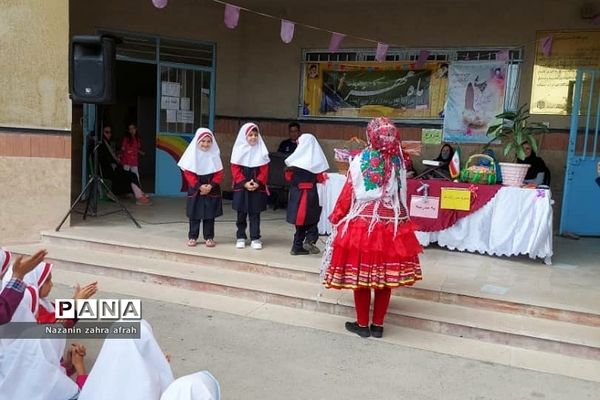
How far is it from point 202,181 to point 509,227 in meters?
3.20

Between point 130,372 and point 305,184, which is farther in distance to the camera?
point 305,184

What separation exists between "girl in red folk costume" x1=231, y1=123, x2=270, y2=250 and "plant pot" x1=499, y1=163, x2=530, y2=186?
249 cm

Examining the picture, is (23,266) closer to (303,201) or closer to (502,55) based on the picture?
(303,201)

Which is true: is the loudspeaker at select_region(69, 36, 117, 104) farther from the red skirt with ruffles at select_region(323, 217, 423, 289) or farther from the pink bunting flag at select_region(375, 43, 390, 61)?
the pink bunting flag at select_region(375, 43, 390, 61)

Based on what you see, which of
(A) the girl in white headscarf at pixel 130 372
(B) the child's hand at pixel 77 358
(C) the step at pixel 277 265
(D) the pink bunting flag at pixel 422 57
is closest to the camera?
(A) the girl in white headscarf at pixel 130 372

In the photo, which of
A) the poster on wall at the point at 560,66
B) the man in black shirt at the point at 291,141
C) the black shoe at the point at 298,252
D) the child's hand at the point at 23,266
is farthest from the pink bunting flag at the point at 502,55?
the child's hand at the point at 23,266

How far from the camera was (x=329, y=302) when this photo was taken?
4.64 metres

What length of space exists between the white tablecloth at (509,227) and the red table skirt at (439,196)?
0.06 m

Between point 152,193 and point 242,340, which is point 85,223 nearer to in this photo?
point 152,193

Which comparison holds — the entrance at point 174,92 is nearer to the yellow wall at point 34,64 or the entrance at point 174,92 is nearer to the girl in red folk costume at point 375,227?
the yellow wall at point 34,64

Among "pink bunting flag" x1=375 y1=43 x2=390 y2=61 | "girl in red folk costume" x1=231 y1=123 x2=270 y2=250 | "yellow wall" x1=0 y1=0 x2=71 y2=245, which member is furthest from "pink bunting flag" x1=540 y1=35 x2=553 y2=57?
"yellow wall" x1=0 y1=0 x2=71 y2=245

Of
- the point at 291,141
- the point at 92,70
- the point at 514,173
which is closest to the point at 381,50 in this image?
the point at 291,141

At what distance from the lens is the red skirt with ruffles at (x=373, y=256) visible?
12.8 feet

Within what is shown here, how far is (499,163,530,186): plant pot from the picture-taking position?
5605 millimetres
